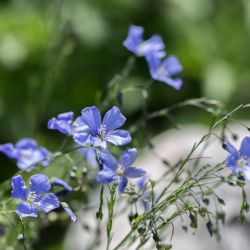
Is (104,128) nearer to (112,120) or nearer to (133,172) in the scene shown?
(112,120)

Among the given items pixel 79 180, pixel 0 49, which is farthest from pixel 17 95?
pixel 79 180

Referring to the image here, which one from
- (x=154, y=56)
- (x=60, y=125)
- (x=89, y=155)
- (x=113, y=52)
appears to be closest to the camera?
(x=60, y=125)

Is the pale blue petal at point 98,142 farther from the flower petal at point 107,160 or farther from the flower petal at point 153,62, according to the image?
the flower petal at point 153,62

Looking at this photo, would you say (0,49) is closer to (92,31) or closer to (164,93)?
(92,31)

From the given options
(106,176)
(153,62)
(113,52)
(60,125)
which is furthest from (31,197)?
(113,52)

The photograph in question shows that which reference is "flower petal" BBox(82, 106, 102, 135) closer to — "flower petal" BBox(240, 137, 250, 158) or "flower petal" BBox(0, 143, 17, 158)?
"flower petal" BBox(240, 137, 250, 158)

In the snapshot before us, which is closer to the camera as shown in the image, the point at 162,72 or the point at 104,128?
the point at 104,128
